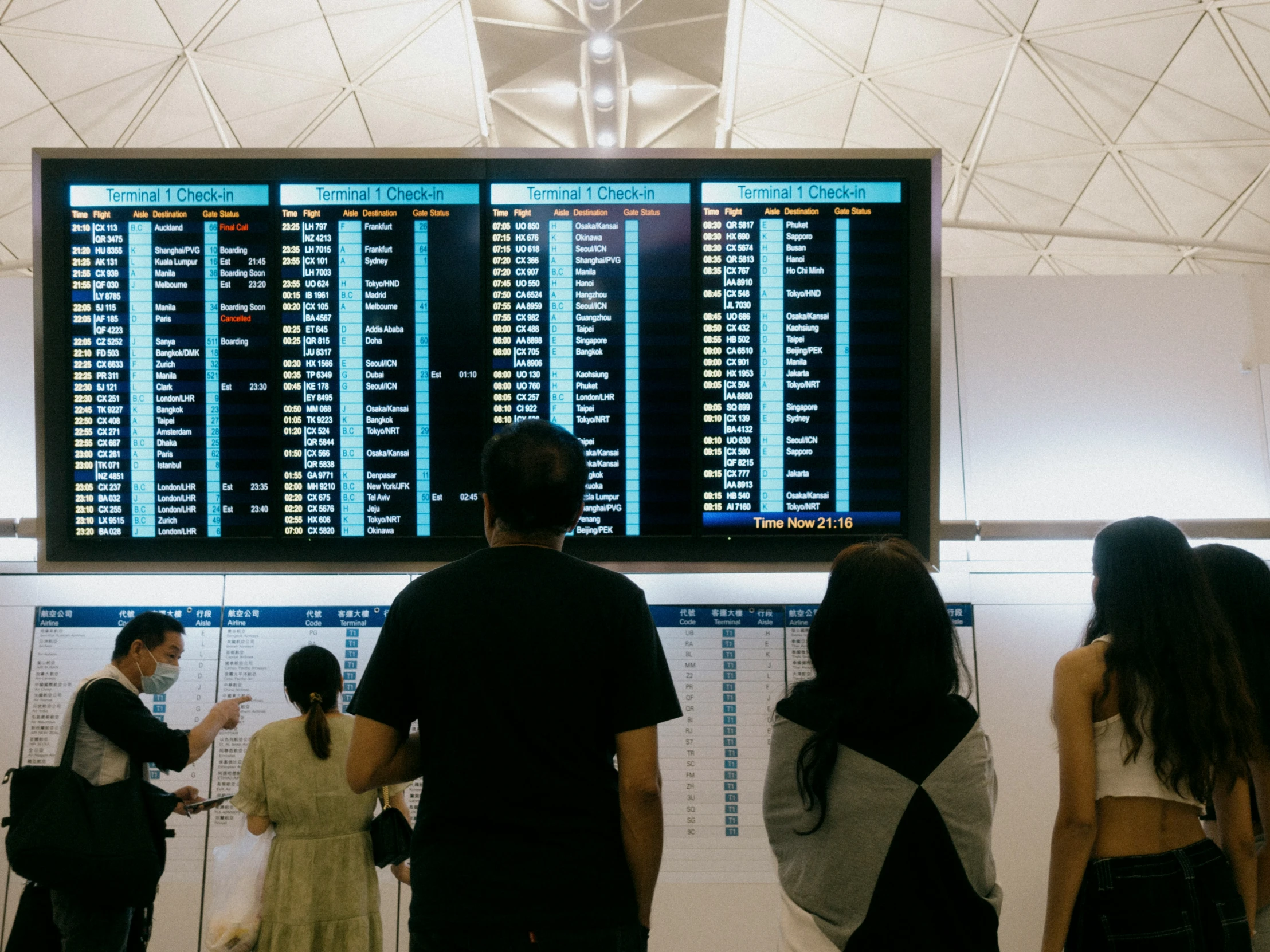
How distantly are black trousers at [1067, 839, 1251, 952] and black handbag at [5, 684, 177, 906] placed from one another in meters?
3.26

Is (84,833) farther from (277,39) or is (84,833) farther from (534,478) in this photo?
(277,39)

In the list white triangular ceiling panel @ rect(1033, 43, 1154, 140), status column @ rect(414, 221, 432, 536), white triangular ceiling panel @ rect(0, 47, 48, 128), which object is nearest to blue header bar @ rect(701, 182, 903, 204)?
status column @ rect(414, 221, 432, 536)

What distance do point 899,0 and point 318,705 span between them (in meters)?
11.0

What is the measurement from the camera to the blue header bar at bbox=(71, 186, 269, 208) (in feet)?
13.5

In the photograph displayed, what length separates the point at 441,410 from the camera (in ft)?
13.3

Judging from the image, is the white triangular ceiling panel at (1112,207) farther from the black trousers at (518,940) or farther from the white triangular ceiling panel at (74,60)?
the black trousers at (518,940)

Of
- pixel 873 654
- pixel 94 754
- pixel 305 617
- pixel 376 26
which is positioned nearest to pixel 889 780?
pixel 873 654

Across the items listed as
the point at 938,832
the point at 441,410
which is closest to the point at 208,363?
the point at 441,410

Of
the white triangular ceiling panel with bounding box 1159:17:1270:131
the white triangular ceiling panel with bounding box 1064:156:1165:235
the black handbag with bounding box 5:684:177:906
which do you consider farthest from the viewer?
the white triangular ceiling panel with bounding box 1064:156:1165:235

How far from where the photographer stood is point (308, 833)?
3.95m

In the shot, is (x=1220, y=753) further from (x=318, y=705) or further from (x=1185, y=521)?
(x=318, y=705)

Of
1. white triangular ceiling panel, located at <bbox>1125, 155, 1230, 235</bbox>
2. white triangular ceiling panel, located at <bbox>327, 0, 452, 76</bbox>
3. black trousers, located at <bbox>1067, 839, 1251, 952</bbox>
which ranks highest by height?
white triangular ceiling panel, located at <bbox>327, 0, 452, 76</bbox>

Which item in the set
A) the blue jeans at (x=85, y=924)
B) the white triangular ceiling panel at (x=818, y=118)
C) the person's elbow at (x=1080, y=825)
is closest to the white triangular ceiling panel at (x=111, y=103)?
the white triangular ceiling panel at (x=818, y=118)

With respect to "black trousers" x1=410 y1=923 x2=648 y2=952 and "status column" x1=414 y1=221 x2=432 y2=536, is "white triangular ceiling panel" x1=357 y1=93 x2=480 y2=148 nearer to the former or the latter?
"status column" x1=414 y1=221 x2=432 y2=536
